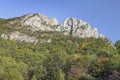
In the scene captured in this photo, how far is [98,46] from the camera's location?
186 metres

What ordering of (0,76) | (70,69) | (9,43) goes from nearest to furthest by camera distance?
(0,76) < (70,69) < (9,43)

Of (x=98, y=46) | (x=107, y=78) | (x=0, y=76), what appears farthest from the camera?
(x=98, y=46)

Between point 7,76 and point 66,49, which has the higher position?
point 66,49

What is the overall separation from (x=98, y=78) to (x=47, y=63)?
2437 cm

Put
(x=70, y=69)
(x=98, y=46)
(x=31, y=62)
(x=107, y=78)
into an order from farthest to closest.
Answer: (x=98, y=46), (x=31, y=62), (x=70, y=69), (x=107, y=78)

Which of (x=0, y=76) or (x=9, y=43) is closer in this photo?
(x=0, y=76)

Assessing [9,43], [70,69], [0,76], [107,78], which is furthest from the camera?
[9,43]

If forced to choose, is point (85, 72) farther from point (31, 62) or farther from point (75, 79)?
point (31, 62)

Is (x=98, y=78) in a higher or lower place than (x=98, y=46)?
lower

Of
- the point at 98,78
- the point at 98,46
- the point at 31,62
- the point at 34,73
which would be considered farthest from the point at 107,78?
the point at 98,46

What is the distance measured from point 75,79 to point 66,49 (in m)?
81.9

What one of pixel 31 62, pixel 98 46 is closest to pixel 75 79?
pixel 31 62

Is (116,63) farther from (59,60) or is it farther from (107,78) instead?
(59,60)

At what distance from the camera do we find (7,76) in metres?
105
